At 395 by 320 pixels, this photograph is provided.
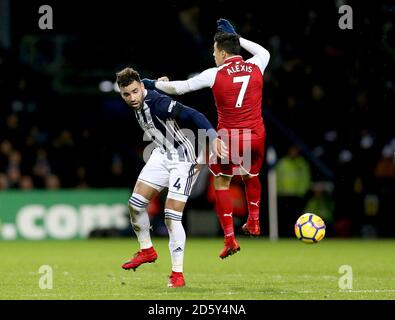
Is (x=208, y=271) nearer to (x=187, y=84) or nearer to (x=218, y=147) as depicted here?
(x=187, y=84)

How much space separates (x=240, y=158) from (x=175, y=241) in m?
2.18

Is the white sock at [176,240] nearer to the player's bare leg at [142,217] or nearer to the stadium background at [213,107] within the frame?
the player's bare leg at [142,217]

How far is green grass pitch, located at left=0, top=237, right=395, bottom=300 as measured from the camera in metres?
10.0

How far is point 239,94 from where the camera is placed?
1214 centimetres

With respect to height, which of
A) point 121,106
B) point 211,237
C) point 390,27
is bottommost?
point 211,237

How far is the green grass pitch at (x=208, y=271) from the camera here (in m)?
10.0

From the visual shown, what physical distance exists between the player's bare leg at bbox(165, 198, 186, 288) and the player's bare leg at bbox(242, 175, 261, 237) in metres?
1.93

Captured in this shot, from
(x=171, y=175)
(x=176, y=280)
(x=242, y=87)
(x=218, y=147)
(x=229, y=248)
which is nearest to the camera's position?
(x=218, y=147)

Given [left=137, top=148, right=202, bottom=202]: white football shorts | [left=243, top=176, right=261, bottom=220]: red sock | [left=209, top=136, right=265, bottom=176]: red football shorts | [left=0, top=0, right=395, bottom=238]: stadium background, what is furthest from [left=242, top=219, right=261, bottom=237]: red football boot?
[left=0, top=0, right=395, bottom=238]: stadium background

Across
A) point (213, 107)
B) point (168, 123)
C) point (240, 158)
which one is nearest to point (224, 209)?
point (240, 158)

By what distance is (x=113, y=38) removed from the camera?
22.4 m
